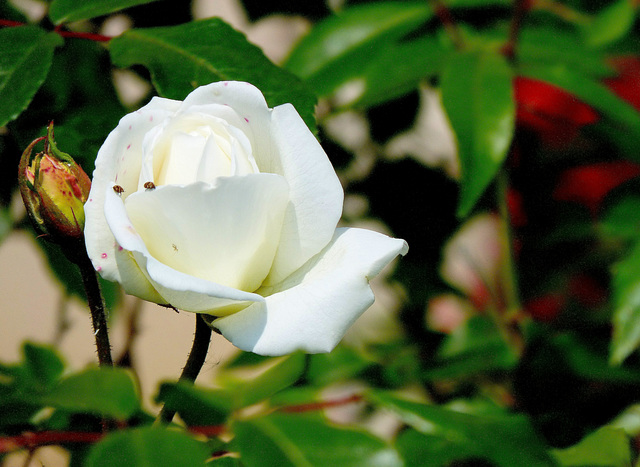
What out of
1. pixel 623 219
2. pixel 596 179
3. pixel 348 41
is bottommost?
pixel 596 179

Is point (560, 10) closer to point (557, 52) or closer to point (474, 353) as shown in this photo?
point (557, 52)

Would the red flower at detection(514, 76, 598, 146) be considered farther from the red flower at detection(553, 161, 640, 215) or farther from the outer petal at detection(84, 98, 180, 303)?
the outer petal at detection(84, 98, 180, 303)

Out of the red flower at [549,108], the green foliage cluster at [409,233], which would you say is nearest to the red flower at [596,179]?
the red flower at [549,108]

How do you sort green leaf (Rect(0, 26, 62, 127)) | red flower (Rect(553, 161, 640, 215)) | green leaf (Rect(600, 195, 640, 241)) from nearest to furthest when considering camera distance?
green leaf (Rect(0, 26, 62, 127)), green leaf (Rect(600, 195, 640, 241)), red flower (Rect(553, 161, 640, 215))

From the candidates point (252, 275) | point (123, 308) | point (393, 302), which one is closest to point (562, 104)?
point (393, 302)

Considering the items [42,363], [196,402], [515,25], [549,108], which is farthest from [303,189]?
[549,108]

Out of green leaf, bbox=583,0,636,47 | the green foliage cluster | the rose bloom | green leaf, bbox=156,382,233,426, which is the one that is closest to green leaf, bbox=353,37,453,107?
the green foliage cluster
